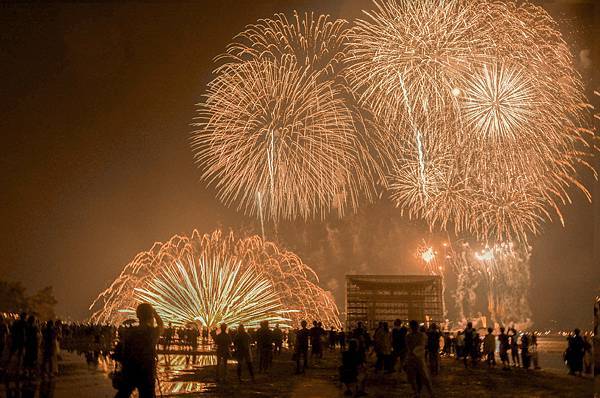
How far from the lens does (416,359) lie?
44.0ft

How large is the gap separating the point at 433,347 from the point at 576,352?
16.8ft

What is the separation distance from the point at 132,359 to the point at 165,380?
32.0 ft

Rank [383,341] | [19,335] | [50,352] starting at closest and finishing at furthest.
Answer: [19,335]
[50,352]
[383,341]

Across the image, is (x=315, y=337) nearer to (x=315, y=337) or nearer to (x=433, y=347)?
(x=315, y=337)

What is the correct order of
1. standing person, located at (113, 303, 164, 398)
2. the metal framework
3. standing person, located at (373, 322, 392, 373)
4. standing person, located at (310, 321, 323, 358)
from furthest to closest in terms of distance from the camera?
the metal framework
standing person, located at (310, 321, 323, 358)
standing person, located at (373, 322, 392, 373)
standing person, located at (113, 303, 164, 398)

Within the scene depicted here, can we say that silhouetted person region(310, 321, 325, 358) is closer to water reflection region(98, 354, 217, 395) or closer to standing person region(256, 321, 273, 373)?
standing person region(256, 321, 273, 373)

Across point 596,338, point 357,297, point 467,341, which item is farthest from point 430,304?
point 596,338

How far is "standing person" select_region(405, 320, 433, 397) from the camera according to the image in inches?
519

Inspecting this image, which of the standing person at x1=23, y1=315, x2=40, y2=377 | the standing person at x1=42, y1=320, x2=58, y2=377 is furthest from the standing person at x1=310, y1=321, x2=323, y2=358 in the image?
the standing person at x1=23, y1=315, x2=40, y2=377

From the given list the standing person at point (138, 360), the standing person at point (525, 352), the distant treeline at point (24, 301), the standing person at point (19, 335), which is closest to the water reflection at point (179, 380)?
the standing person at point (19, 335)

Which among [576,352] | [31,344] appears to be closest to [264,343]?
[31,344]

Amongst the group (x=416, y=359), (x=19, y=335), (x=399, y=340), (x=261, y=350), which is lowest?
(x=261, y=350)

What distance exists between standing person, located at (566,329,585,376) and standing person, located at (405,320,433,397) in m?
9.89

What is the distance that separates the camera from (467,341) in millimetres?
24406
